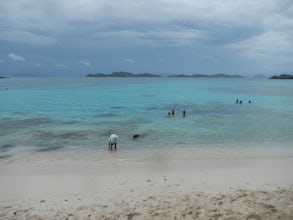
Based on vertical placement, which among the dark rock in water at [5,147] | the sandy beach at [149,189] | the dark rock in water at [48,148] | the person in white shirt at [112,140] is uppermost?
the person in white shirt at [112,140]

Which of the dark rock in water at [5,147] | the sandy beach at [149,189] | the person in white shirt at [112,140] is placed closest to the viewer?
the sandy beach at [149,189]

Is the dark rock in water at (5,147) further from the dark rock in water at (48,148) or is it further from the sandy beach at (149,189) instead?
the sandy beach at (149,189)

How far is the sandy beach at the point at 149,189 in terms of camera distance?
756cm

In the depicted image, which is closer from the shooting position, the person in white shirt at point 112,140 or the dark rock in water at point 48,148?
the person in white shirt at point 112,140

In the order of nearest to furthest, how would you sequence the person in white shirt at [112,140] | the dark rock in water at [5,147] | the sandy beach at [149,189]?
1. the sandy beach at [149,189]
2. the person in white shirt at [112,140]
3. the dark rock in water at [5,147]

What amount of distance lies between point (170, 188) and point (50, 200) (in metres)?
4.00

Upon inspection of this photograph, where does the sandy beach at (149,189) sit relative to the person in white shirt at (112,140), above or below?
below

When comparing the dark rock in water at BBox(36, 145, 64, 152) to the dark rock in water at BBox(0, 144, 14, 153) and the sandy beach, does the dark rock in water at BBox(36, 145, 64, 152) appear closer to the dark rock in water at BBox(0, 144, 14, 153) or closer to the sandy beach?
the dark rock in water at BBox(0, 144, 14, 153)

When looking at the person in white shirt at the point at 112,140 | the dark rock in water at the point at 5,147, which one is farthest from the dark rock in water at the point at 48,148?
the person in white shirt at the point at 112,140

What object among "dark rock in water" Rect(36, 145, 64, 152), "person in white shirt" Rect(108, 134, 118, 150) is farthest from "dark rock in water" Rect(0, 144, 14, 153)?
"person in white shirt" Rect(108, 134, 118, 150)

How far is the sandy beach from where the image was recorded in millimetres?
7562

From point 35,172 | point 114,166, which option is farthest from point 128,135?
point 35,172

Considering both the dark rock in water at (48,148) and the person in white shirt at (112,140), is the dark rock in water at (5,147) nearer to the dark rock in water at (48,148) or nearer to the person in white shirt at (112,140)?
the dark rock in water at (48,148)

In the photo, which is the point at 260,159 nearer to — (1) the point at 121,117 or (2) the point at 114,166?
(2) the point at 114,166
